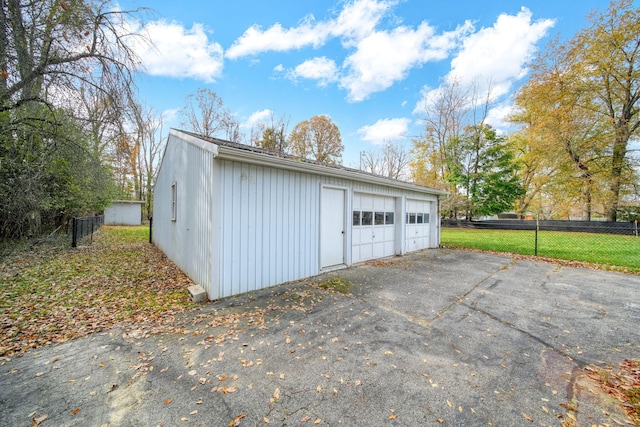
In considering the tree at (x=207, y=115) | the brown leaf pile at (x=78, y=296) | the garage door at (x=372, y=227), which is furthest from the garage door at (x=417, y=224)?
the tree at (x=207, y=115)

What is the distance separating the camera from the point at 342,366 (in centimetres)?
250

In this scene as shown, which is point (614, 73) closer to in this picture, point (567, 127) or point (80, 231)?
point (567, 127)

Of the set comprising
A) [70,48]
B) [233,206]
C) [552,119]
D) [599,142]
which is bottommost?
[233,206]

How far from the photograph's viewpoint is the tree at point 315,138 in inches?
902

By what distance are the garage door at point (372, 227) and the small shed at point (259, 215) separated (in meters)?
0.03

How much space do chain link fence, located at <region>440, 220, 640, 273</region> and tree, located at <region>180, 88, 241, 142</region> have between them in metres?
19.4

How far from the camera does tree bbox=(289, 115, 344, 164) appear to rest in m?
22.9

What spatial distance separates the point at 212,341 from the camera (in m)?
2.96

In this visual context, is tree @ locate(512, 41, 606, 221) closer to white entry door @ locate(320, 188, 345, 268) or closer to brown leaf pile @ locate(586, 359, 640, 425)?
white entry door @ locate(320, 188, 345, 268)

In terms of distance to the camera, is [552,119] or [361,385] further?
[552,119]

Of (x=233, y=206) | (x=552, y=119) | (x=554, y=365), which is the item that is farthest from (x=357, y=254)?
(x=552, y=119)

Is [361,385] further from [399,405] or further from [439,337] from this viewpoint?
[439,337]

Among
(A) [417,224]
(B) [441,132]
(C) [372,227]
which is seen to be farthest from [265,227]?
(B) [441,132]

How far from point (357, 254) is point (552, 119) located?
1683cm
